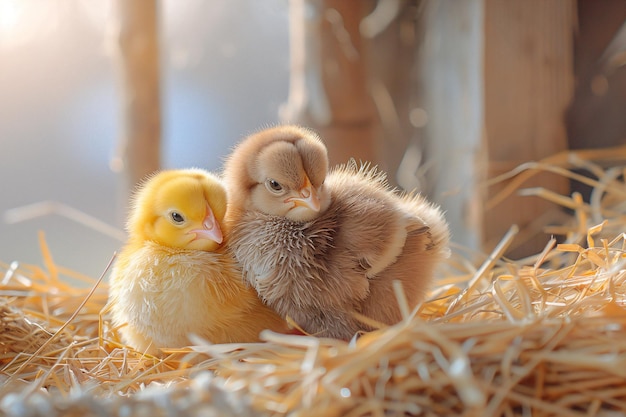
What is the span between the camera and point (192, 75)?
2.48 metres

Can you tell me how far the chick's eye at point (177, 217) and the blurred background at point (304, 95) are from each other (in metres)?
0.63

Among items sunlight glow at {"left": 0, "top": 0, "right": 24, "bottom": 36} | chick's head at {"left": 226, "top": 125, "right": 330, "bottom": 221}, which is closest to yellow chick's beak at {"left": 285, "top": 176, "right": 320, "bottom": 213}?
chick's head at {"left": 226, "top": 125, "right": 330, "bottom": 221}

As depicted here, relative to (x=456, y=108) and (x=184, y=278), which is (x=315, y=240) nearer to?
(x=184, y=278)

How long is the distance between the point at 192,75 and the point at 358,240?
1.52 m

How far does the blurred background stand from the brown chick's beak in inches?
25.9

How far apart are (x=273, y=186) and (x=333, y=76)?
3.06 ft

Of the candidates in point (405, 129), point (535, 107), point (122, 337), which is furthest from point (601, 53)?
point (122, 337)

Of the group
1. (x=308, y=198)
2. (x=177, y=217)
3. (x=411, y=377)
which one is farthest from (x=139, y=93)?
(x=411, y=377)

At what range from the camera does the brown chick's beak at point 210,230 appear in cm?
120

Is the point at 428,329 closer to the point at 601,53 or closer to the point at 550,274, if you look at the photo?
the point at 550,274

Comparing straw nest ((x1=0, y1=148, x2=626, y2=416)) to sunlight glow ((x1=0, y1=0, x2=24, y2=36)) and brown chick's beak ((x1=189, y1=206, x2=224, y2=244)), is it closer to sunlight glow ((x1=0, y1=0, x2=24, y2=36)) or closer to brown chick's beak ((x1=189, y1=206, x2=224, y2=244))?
brown chick's beak ((x1=189, y1=206, x2=224, y2=244))

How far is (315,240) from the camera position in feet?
3.85

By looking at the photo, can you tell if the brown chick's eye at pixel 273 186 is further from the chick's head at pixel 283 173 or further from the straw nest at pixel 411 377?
the straw nest at pixel 411 377

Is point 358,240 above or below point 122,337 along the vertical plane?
above
